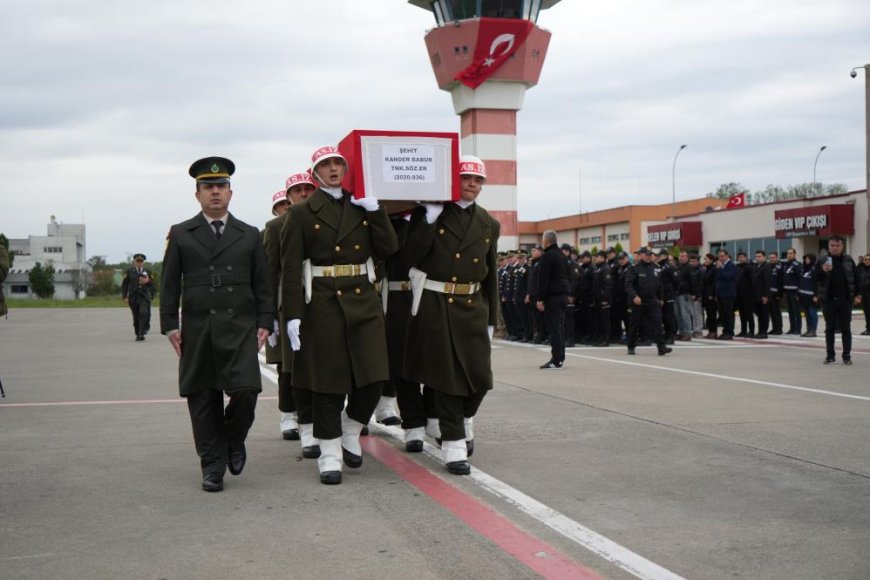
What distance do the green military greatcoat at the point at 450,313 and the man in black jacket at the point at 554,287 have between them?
24.3 feet

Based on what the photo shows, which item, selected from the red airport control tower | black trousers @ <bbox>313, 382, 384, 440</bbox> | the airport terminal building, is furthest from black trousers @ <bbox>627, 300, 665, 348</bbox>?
the airport terminal building

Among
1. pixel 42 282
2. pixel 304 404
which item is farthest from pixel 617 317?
pixel 42 282

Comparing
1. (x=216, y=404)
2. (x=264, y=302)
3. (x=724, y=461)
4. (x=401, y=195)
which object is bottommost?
(x=724, y=461)

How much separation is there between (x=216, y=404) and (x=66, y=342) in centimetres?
1722

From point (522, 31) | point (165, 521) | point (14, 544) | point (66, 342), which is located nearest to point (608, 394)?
point (165, 521)

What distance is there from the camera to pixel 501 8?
3288cm

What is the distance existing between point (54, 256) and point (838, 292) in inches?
5762

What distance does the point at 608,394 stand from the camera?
11.0m

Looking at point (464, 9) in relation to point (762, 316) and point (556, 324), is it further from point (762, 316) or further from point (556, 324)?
point (556, 324)

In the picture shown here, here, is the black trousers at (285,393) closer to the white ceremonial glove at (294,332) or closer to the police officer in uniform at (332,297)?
the police officer in uniform at (332,297)

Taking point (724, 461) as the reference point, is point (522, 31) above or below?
above

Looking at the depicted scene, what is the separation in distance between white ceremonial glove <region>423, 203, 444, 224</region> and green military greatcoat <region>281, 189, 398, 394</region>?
385mm

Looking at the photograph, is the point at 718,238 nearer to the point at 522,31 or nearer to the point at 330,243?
the point at 522,31

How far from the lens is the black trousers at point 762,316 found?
2162 cm
